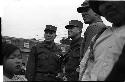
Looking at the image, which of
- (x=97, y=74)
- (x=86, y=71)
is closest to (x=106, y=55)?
(x=97, y=74)

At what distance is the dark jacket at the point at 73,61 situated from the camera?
242 inches

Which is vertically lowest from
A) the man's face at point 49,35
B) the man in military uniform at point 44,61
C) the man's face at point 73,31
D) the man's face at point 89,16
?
the man in military uniform at point 44,61

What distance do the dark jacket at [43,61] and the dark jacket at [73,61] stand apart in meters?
0.45

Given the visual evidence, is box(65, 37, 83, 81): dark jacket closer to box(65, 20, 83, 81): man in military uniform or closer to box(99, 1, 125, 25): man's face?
box(65, 20, 83, 81): man in military uniform

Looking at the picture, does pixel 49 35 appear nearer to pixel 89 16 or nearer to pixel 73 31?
pixel 73 31

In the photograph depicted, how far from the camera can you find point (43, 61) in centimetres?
671

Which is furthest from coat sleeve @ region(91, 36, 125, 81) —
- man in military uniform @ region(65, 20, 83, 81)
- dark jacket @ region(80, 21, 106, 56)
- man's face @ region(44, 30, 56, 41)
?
man's face @ region(44, 30, 56, 41)

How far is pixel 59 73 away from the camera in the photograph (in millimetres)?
6512

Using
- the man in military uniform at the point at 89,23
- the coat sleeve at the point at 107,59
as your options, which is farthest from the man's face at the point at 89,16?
the coat sleeve at the point at 107,59

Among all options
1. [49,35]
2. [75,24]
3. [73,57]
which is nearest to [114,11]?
[73,57]

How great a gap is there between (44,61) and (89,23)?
66.0 inches

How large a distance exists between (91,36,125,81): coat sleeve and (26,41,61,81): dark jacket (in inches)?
150

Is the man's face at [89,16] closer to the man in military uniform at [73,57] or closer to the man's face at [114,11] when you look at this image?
the man in military uniform at [73,57]

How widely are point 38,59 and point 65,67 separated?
698mm
